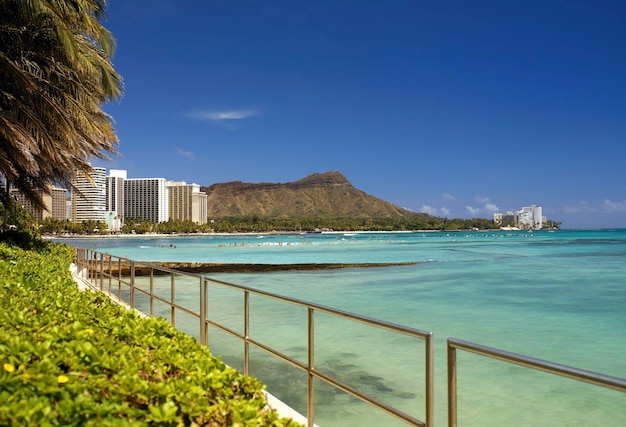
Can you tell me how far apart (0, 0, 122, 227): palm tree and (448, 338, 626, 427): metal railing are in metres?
9.25

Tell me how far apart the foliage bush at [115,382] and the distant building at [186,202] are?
615ft

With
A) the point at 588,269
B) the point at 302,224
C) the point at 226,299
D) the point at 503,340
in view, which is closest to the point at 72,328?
the point at 503,340

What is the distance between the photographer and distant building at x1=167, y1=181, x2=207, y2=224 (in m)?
190

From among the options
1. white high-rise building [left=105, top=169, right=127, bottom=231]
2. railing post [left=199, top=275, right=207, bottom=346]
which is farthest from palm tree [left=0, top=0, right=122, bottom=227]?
white high-rise building [left=105, top=169, right=127, bottom=231]

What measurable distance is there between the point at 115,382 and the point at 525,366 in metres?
1.49

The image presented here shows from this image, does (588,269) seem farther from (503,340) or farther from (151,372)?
(151,372)

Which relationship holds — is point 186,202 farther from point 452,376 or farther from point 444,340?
point 452,376

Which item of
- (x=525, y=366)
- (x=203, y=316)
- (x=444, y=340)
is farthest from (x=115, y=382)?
(x=444, y=340)

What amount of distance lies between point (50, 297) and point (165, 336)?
1.47m

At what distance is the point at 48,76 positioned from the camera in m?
11.8

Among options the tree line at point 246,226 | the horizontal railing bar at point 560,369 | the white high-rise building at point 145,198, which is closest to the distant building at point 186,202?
the white high-rise building at point 145,198

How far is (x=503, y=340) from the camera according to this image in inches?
497

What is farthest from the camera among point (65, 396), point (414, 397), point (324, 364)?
point (324, 364)

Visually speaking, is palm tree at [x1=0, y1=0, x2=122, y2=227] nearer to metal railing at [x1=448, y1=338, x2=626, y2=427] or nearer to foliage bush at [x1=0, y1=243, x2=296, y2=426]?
foliage bush at [x1=0, y1=243, x2=296, y2=426]
